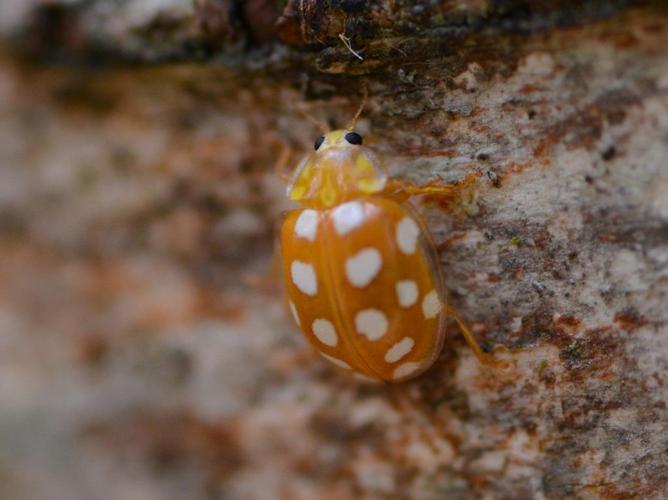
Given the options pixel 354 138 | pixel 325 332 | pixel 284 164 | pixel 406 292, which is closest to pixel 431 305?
pixel 406 292

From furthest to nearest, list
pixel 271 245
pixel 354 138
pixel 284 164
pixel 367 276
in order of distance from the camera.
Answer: pixel 271 245 → pixel 284 164 → pixel 354 138 → pixel 367 276

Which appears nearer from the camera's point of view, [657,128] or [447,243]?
[657,128]

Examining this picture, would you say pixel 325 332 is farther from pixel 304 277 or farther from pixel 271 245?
pixel 271 245

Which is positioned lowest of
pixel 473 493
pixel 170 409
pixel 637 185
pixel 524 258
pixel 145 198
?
pixel 170 409

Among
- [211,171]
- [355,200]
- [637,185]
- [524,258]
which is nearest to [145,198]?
[211,171]

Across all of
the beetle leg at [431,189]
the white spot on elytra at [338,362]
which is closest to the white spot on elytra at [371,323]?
the white spot on elytra at [338,362]

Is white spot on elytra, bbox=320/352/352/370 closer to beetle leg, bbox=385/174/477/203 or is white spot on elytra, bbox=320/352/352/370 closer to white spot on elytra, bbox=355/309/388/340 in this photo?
white spot on elytra, bbox=355/309/388/340

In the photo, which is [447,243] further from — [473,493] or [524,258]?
[473,493]

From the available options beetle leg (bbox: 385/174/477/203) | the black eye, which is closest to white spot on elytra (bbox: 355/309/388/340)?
beetle leg (bbox: 385/174/477/203)
